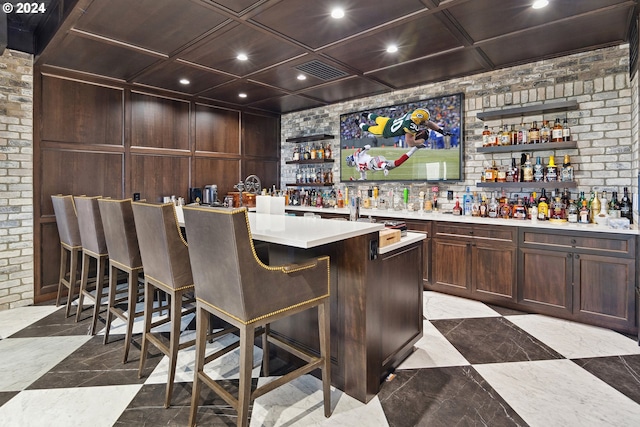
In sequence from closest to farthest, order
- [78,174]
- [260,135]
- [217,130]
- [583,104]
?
1. [583,104]
2. [78,174]
3. [217,130]
4. [260,135]

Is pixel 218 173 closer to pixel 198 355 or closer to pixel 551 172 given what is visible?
pixel 198 355

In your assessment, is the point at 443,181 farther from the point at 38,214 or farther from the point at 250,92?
the point at 38,214

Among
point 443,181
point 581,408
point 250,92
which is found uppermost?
point 250,92

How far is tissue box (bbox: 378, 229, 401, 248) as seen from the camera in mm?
2113

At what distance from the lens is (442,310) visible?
3.53 meters

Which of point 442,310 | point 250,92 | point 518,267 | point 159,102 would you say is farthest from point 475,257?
point 159,102

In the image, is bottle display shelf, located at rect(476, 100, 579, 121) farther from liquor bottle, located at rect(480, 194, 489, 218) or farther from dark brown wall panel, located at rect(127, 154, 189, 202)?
dark brown wall panel, located at rect(127, 154, 189, 202)

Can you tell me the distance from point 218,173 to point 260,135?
1.14m

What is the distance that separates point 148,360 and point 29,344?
114 centimetres

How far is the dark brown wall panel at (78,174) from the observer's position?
3.91m

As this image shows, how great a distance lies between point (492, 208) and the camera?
159 inches

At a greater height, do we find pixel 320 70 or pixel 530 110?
pixel 320 70

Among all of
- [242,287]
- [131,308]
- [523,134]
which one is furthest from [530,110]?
[131,308]

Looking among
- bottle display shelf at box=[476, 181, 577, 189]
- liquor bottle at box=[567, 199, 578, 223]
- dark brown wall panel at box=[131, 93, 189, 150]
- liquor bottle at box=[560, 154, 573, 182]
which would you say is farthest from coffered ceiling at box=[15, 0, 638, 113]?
liquor bottle at box=[567, 199, 578, 223]
